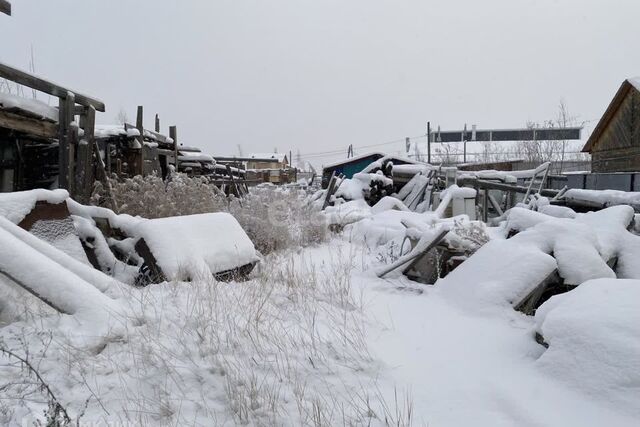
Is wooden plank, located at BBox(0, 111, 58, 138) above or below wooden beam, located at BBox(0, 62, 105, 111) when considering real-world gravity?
below

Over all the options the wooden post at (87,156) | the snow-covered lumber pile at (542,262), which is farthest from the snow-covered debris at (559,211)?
the wooden post at (87,156)

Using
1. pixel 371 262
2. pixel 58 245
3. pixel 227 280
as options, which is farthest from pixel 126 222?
pixel 371 262

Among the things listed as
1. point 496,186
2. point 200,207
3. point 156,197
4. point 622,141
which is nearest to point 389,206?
point 496,186

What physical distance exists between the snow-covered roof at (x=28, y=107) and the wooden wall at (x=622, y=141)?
22.5m

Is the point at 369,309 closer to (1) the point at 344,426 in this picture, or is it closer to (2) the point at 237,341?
(2) the point at 237,341

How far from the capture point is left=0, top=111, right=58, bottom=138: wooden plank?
500cm

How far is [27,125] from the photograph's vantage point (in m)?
5.29

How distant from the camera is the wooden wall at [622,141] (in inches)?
767

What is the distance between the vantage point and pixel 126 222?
14.2 feet

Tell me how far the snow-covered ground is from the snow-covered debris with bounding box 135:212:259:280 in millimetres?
526

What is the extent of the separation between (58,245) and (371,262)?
11.4 feet

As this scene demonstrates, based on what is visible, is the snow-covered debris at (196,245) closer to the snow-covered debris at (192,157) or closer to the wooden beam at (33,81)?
the wooden beam at (33,81)

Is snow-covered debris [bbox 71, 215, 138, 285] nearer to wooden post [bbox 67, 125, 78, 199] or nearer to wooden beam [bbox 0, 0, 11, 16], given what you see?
wooden post [bbox 67, 125, 78, 199]

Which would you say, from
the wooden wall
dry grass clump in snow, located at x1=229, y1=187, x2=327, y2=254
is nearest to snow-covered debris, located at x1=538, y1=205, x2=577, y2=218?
dry grass clump in snow, located at x1=229, y1=187, x2=327, y2=254
